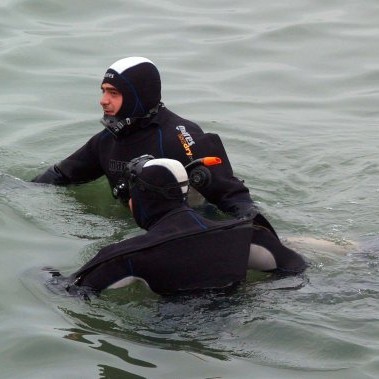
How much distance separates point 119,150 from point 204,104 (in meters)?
3.38

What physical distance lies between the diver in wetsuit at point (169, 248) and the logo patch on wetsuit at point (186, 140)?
1.10 metres

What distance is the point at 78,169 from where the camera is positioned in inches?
299

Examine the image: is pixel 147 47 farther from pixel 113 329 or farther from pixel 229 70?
pixel 113 329

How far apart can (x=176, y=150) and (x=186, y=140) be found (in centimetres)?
9

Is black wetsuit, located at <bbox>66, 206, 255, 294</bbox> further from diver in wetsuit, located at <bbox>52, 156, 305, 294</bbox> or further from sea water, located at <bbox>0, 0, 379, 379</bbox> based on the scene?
sea water, located at <bbox>0, 0, 379, 379</bbox>

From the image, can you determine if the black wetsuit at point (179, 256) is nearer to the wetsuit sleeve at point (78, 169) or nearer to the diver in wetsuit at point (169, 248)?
the diver in wetsuit at point (169, 248)

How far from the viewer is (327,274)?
250 inches

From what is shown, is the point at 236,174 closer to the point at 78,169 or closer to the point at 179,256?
the point at 78,169

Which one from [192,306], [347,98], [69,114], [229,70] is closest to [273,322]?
[192,306]

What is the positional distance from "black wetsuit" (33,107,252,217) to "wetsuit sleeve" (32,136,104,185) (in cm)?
10

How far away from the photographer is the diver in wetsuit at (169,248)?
18.2 feet

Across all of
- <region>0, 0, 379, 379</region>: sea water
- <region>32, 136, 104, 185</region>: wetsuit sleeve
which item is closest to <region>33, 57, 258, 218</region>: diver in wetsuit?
<region>32, 136, 104, 185</region>: wetsuit sleeve

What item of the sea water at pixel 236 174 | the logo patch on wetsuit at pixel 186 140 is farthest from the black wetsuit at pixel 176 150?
the sea water at pixel 236 174

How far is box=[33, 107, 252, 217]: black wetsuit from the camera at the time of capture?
689 cm
